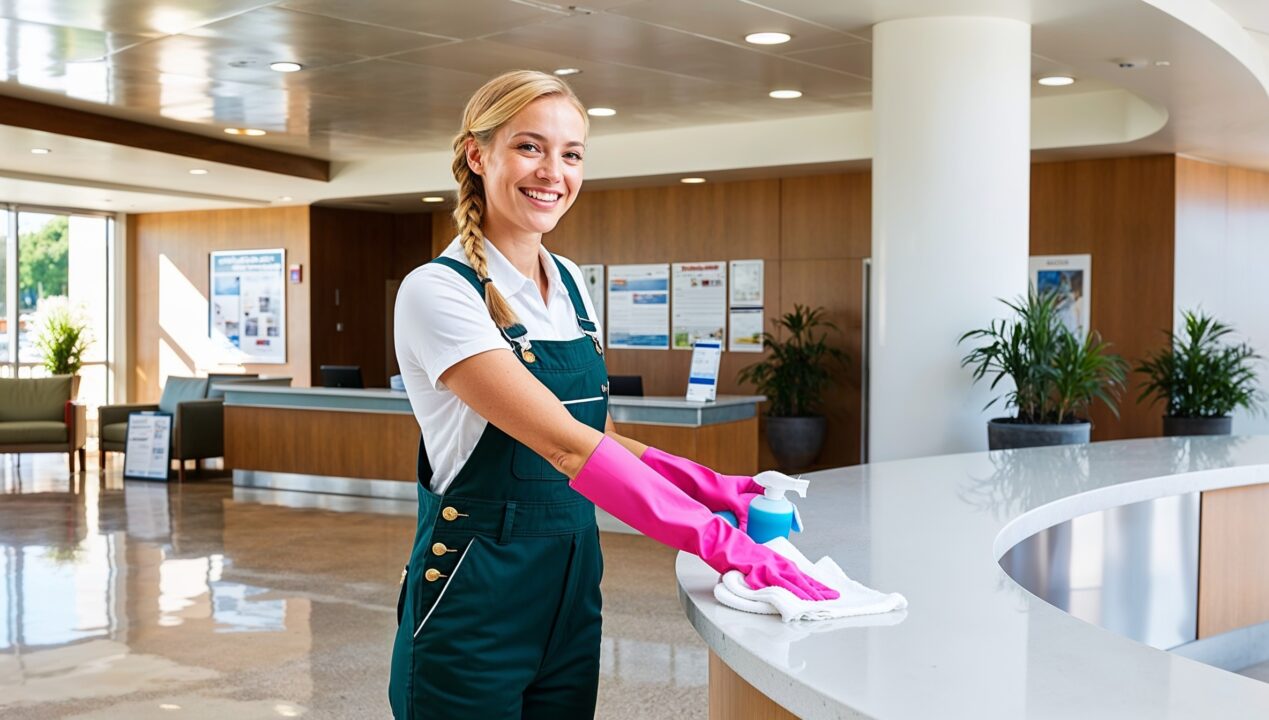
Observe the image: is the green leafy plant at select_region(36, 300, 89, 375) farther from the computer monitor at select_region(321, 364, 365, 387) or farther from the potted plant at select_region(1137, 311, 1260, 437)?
the potted plant at select_region(1137, 311, 1260, 437)

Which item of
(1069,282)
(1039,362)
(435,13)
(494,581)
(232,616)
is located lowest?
(232,616)

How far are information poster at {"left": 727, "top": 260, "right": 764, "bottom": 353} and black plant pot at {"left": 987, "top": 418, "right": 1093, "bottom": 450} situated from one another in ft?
18.2

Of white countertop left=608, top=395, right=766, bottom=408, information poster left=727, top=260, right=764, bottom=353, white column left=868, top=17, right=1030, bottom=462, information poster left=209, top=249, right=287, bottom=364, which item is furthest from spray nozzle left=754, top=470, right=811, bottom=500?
information poster left=209, top=249, right=287, bottom=364

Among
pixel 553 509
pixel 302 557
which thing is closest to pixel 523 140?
pixel 553 509

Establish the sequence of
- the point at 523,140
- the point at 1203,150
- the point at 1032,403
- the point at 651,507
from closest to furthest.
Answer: the point at 651,507 < the point at 523,140 < the point at 1032,403 < the point at 1203,150

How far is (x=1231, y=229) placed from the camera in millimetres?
10586

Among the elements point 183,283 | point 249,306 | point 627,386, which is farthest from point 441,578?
point 183,283

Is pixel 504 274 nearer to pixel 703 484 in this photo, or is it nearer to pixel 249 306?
pixel 703 484

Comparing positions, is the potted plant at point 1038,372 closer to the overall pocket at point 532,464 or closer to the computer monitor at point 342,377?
the overall pocket at point 532,464

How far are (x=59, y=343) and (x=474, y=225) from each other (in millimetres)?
13983

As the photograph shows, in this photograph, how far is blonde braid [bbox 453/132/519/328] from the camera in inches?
69.5

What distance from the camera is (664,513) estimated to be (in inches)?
63.4

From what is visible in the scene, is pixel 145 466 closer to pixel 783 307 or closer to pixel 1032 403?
pixel 783 307

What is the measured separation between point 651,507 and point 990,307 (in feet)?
15.7
